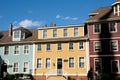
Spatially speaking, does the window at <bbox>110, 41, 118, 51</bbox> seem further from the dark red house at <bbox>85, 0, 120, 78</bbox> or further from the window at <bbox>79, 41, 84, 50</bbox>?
the window at <bbox>79, 41, 84, 50</bbox>

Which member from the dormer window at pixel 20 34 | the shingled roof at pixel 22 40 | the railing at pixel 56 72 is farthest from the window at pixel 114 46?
the dormer window at pixel 20 34

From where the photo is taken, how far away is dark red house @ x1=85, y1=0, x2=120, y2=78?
3672 centimetres

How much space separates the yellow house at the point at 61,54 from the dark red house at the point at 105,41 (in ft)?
4.10

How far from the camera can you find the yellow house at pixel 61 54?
38781mm

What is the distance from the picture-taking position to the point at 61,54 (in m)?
40.2

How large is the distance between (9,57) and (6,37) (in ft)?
16.2

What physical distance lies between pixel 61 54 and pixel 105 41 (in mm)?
7586

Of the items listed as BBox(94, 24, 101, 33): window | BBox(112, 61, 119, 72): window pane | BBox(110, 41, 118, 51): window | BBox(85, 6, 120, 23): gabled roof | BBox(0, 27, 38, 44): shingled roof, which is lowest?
BBox(112, 61, 119, 72): window pane

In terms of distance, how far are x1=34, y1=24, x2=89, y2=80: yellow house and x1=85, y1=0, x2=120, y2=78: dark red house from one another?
1.25 metres

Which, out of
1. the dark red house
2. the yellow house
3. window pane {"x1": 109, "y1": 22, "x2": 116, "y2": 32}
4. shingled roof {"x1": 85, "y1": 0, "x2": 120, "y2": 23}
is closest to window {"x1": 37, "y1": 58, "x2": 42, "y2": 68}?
the yellow house

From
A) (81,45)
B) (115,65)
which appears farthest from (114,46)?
(81,45)

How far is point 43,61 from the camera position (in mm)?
41094

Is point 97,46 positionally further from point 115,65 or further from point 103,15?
point 103,15

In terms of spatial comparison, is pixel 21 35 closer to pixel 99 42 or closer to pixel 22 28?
pixel 22 28
